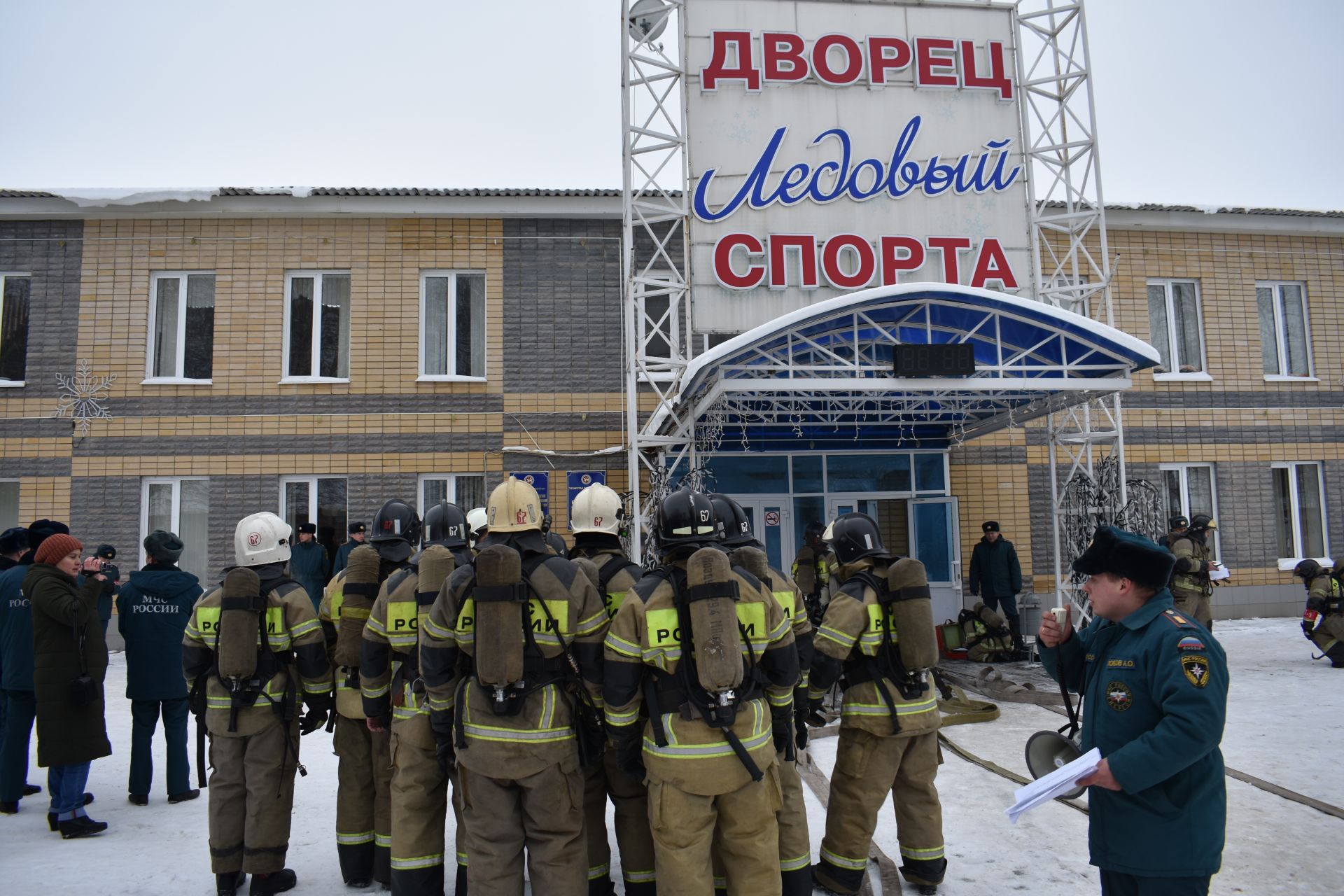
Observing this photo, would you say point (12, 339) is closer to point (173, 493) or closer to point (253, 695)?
point (173, 493)

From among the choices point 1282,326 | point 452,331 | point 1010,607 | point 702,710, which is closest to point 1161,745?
point 702,710

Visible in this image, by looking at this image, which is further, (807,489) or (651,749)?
(807,489)

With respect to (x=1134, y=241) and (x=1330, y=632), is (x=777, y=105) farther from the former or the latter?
(x=1330, y=632)

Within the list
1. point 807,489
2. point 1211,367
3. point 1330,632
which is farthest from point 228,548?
point 1211,367

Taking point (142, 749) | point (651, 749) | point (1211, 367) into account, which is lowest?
point (142, 749)

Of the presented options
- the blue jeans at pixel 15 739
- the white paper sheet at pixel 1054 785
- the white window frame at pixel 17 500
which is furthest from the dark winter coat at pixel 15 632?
the white window frame at pixel 17 500

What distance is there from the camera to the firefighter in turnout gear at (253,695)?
4.60 metres

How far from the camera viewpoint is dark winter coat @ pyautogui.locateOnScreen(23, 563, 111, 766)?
553 cm

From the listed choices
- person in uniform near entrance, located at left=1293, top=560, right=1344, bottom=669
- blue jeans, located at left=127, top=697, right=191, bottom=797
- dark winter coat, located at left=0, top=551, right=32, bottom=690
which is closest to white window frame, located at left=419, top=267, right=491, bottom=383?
dark winter coat, located at left=0, top=551, right=32, bottom=690

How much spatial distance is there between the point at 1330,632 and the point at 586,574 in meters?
10.3

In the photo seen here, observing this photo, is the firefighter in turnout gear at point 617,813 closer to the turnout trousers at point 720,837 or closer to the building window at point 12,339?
the turnout trousers at point 720,837

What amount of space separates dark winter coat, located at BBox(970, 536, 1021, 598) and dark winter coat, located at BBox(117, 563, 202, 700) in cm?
994

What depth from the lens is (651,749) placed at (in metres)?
3.77

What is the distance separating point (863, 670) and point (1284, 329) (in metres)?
14.4
